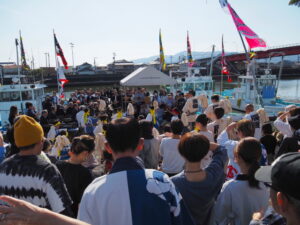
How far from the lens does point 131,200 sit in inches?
55.8

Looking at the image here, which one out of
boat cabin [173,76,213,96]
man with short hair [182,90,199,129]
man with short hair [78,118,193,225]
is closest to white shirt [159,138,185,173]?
man with short hair [78,118,193,225]

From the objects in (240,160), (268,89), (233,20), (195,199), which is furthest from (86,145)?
(268,89)

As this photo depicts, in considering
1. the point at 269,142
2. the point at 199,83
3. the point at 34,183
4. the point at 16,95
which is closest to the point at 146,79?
the point at 269,142

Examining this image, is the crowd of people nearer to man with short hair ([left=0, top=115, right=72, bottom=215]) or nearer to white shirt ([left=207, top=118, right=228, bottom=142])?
man with short hair ([left=0, top=115, right=72, bottom=215])

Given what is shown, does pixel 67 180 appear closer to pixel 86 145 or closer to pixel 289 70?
pixel 86 145

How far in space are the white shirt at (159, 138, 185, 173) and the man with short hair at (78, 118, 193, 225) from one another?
6.98 feet

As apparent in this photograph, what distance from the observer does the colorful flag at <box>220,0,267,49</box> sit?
8.47m

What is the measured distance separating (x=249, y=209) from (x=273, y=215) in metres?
0.76

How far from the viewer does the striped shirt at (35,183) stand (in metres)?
2.01

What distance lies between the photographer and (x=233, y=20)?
898cm

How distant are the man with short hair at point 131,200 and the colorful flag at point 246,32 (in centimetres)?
806

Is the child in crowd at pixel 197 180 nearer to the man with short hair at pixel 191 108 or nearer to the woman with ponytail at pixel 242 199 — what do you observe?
the woman with ponytail at pixel 242 199

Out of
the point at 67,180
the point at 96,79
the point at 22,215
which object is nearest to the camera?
the point at 22,215

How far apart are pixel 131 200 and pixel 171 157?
2359 millimetres
